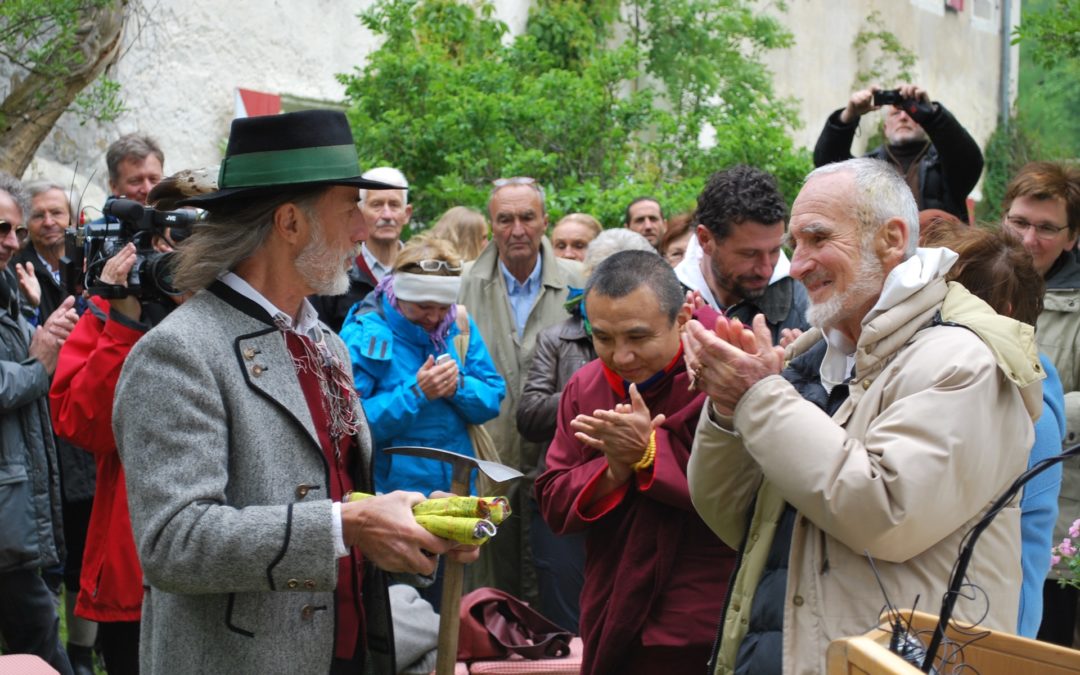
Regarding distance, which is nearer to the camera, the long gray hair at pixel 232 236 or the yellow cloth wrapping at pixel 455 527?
the yellow cloth wrapping at pixel 455 527

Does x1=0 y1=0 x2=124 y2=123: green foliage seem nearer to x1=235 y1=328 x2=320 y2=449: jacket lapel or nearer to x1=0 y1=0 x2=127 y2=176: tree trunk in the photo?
x1=0 y1=0 x2=127 y2=176: tree trunk

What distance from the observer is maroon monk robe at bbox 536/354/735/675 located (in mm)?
3406

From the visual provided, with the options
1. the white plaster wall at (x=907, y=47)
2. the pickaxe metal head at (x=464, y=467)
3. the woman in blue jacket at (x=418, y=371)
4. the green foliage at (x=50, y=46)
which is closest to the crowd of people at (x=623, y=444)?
the pickaxe metal head at (x=464, y=467)

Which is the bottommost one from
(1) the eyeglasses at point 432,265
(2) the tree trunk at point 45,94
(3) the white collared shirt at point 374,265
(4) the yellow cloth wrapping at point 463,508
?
(4) the yellow cloth wrapping at point 463,508

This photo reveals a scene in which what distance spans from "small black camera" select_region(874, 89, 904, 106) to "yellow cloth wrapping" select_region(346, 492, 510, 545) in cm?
302

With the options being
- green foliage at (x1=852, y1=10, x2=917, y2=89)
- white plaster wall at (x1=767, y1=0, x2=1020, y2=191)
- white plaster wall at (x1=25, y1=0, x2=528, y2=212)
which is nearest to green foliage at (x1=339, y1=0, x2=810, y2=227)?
white plaster wall at (x1=25, y1=0, x2=528, y2=212)

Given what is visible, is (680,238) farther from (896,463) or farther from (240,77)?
(240,77)

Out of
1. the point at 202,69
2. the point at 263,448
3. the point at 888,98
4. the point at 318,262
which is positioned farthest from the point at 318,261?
the point at 202,69

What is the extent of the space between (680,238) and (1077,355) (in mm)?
2272

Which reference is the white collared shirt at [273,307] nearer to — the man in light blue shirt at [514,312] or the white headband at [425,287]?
the white headband at [425,287]

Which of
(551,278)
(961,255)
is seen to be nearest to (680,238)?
(551,278)

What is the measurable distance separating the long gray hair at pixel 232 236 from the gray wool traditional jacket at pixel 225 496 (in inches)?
2.5

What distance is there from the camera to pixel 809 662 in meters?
2.66

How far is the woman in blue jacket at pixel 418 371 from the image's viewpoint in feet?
16.4
